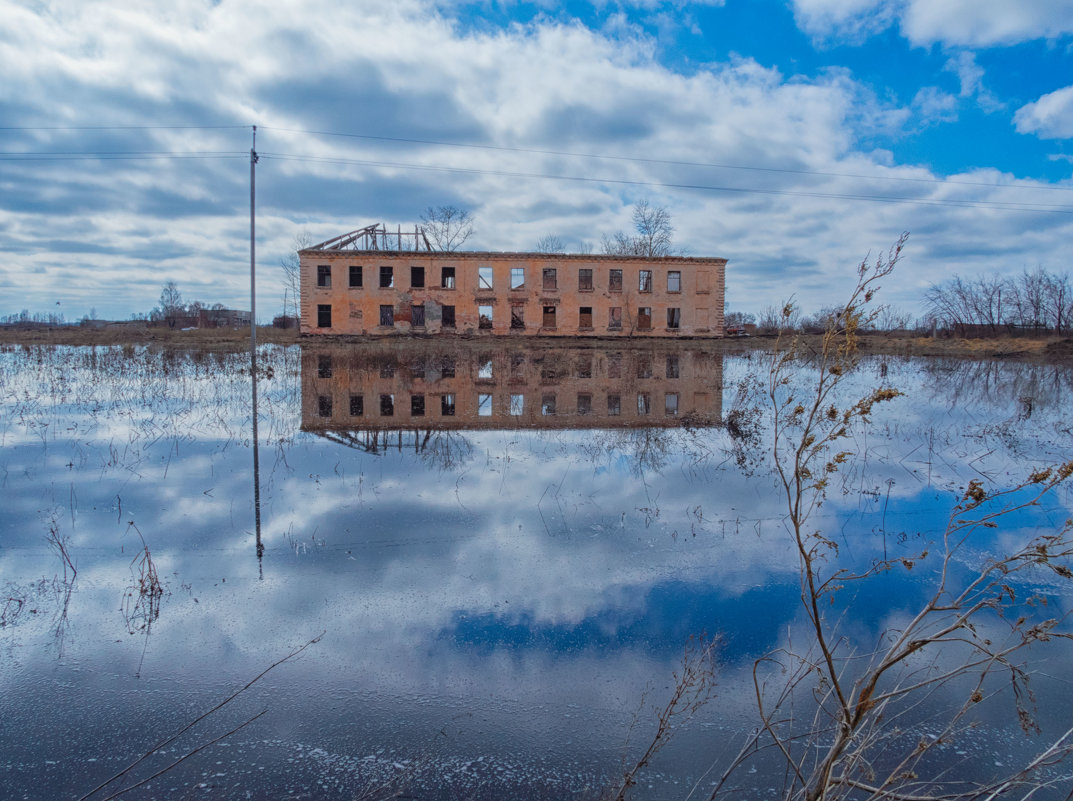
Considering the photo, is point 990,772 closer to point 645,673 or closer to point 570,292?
point 645,673

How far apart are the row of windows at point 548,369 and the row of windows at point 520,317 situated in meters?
13.0

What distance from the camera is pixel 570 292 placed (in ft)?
135

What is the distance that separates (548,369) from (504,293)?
20122 millimetres

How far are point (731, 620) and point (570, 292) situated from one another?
124ft

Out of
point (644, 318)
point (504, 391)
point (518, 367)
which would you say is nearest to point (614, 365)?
point (518, 367)

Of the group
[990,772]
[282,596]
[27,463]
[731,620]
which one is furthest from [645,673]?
[27,463]

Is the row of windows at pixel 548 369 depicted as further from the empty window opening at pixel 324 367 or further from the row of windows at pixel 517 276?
the row of windows at pixel 517 276

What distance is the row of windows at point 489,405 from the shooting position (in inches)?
479

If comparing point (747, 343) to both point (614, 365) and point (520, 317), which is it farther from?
point (614, 365)

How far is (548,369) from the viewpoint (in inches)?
833

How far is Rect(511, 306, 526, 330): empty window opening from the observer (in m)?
40.6

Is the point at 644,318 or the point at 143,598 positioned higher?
the point at 644,318

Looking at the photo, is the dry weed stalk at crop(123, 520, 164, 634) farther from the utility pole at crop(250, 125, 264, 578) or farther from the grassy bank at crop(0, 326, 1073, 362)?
the grassy bank at crop(0, 326, 1073, 362)

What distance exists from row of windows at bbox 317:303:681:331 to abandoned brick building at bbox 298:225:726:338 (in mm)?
61
